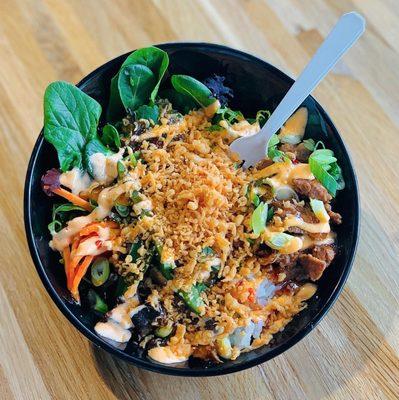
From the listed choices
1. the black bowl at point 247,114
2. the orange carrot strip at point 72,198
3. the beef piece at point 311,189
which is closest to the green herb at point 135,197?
the orange carrot strip at point 72,198

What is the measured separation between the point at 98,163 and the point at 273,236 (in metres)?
0.45

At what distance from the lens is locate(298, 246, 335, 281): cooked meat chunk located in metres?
1.28

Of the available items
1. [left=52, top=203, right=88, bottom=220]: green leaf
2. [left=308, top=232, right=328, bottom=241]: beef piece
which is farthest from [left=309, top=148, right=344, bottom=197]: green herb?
[left=52, top=203, right=88, bottom=220]: green leaf

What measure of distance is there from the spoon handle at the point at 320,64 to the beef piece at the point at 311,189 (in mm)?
136

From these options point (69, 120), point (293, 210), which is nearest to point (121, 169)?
point (69, 120)

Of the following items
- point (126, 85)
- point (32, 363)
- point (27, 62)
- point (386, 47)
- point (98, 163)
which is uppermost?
point (386, 47)

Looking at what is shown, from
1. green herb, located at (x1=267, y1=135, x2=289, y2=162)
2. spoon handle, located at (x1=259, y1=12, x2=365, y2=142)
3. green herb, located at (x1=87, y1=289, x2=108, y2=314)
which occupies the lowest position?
green herb, located at (x1=87, y1=289, x2=108, y2=314)

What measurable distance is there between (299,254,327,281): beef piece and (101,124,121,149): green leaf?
53cm

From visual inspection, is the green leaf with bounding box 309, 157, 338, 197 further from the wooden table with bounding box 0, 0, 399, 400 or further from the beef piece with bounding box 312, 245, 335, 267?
the wooden table with bounding box 0, 0, 399, 400

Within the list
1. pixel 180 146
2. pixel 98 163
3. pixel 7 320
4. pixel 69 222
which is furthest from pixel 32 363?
pixel 180 146

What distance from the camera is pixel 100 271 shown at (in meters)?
1.31

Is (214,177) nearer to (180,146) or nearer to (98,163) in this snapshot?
(180,146)

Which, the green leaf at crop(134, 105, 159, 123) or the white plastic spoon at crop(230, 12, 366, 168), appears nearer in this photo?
the white plastic spoon at crop(230, 12, 366, 168)

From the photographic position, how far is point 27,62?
1.76 metres
